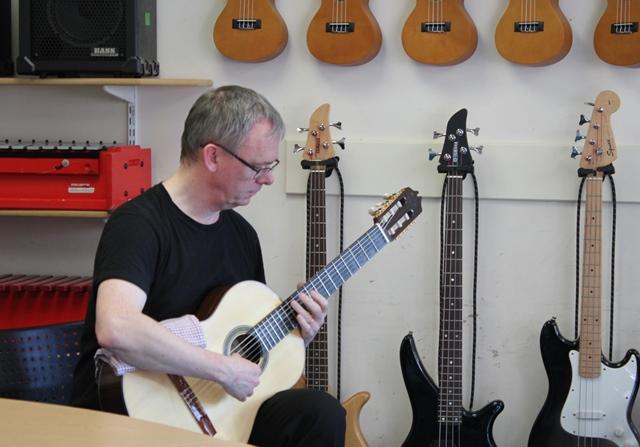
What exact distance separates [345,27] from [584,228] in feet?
3.42

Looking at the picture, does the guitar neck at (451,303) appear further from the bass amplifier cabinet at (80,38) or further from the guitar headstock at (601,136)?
the bass amplifier cabinet at (80,38)

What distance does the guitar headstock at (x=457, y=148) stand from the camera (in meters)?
3.25

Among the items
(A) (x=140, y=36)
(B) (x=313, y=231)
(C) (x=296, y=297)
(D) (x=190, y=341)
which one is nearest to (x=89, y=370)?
(D) (x=190, y=341)

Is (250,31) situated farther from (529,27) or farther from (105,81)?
(529,27)

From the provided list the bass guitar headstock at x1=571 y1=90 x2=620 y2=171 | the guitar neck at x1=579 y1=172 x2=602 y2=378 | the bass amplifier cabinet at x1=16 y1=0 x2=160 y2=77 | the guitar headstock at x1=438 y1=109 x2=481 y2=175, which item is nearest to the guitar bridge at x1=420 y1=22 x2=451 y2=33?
the guitar headstock at x1=438 y1=109 x2=481 y2=175

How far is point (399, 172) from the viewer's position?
342 centimetres

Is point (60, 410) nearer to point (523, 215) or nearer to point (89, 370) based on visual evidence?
point (89, 370)

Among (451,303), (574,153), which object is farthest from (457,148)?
(451,303)

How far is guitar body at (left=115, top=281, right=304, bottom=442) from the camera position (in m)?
2.11

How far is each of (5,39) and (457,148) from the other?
166 centimetres

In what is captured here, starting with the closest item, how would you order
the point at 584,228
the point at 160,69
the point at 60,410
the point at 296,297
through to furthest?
1. the point at 60,410
2. the point at 296,297
3. the point at 584,228
4. the point at 160,69

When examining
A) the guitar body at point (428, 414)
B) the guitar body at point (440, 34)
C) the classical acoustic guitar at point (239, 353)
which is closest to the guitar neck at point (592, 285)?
the guitar body at point (428, 414)

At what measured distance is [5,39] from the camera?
11.6 feet

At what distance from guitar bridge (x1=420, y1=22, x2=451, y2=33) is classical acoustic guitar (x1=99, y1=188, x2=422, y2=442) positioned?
101cm
